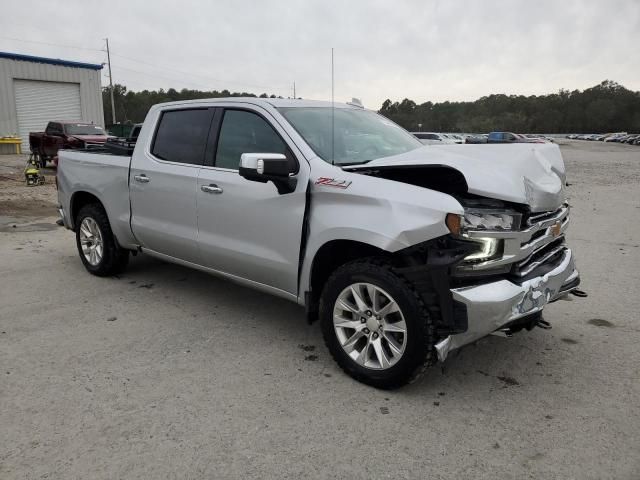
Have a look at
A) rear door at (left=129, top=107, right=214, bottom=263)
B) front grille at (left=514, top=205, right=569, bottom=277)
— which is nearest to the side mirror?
rear door at (left=129, top=107, right=214, bottom=263)

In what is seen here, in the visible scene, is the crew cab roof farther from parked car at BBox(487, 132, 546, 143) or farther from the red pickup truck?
the red pickup truck

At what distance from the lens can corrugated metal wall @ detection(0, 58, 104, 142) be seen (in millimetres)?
29000

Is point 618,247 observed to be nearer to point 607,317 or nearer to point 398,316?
point 607,317

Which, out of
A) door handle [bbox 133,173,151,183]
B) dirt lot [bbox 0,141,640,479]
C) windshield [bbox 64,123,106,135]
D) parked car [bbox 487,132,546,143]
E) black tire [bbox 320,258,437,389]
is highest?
windshield [bbox 64,123,106,135]

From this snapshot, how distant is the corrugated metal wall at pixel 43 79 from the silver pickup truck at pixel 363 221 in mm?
29455

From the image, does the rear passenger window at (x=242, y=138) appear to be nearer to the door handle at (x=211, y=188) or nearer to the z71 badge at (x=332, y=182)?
the door handle at (x=211, y=188)

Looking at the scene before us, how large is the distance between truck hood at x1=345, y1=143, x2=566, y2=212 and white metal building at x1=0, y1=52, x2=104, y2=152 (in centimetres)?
3182

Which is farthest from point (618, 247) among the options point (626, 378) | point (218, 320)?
point (218, 320)

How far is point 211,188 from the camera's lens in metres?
4.20

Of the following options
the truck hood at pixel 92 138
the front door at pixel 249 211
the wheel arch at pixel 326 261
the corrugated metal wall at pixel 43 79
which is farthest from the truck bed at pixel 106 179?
the corrugated metal wall at pixel 43 79

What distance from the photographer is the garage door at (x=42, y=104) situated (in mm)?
30078

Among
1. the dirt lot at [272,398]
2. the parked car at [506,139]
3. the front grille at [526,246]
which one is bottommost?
the dirt lot at [272,398]

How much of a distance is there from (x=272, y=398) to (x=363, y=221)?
1231 millimetres

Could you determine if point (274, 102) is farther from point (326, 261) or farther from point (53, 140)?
point (53, 140)
